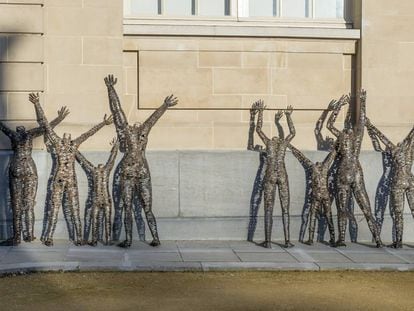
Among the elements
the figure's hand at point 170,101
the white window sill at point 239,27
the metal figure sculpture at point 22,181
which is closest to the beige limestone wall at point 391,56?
the white window sill at point 239,27

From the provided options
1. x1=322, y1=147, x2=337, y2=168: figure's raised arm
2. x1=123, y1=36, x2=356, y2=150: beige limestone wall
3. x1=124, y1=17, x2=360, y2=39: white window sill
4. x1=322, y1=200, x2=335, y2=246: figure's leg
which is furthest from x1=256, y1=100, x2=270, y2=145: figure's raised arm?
x1=322, y1=200, x2=335, y2=246: figure's leg

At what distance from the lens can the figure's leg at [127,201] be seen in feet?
40.1

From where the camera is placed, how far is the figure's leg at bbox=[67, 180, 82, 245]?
1234 cm

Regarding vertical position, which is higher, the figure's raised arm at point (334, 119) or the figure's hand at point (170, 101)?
the figure's hand at point (170, 101)

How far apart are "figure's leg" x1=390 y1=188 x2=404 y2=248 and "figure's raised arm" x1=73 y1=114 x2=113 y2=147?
4587 mm

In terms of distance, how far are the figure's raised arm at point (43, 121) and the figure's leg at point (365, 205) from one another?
4646mm

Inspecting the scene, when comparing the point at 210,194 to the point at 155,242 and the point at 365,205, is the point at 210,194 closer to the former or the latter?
the point at 155,242

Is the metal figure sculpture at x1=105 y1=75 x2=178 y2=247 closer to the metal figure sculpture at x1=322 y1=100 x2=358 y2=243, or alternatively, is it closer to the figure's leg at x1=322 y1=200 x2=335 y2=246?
the figure's leg at x1=322 y1=200 x2=335 y2=246

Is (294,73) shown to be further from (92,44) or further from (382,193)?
(92,44)

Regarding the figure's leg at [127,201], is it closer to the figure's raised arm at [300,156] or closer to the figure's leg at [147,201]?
the figure's leg at [147,201]

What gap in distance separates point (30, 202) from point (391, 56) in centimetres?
645

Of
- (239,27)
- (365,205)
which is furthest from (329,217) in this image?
(239,27)

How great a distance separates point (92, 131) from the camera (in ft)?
42.3

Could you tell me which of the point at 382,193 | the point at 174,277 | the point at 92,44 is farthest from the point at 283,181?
the point at 92,44
